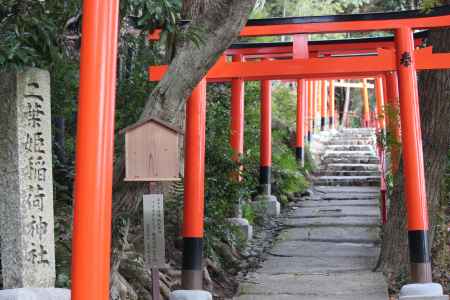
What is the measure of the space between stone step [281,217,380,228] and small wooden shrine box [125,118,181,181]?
6958 mm

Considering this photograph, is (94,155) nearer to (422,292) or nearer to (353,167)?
(422,292)

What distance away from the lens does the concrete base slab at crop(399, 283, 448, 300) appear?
747 cm

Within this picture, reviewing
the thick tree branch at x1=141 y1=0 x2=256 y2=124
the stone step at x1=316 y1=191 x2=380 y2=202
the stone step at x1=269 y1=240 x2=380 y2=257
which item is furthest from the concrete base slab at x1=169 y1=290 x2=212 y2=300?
the stone step at x1=316 y1=191 x2=380 y2=202

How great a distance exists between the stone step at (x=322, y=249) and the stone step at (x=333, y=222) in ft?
3.95

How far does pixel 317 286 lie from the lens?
8.69m

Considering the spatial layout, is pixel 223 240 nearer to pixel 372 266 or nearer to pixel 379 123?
pixel 372 266

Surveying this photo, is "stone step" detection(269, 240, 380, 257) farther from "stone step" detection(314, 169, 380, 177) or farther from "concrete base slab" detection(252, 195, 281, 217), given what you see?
"stone step" detection(314, 169, 380, 177)

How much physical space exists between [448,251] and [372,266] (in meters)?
0.94

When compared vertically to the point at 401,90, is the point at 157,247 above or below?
below

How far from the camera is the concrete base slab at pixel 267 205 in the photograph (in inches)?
540

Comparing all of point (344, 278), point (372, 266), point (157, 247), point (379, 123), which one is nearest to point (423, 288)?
point (344, 278)

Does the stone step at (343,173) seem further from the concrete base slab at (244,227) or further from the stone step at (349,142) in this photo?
the concrete base slab at (244,227)

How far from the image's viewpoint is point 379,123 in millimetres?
17125

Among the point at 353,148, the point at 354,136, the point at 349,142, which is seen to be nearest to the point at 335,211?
the point at 353,148
